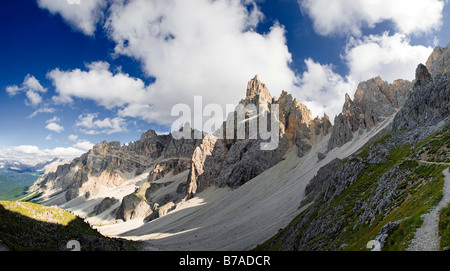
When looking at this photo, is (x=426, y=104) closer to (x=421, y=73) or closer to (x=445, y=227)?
(x=421, y=73)

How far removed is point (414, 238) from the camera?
1562cm

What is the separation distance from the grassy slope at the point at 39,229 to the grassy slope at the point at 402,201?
39487mm

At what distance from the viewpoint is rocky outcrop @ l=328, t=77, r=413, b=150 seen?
13850 cm

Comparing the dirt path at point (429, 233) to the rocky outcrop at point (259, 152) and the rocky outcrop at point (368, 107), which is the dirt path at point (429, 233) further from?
the rocky outcrop at point (259, 152)

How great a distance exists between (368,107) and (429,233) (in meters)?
153

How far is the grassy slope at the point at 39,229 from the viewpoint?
31812 millimetres

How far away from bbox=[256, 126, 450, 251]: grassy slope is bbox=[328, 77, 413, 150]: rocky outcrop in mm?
93294

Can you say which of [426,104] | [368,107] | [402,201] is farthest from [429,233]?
[368,107]

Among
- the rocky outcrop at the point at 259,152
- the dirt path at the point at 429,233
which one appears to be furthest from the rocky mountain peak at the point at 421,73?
the dirt path at the point at 429,233

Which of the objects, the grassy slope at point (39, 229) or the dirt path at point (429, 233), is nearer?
the dirt path at point (429, 233)
